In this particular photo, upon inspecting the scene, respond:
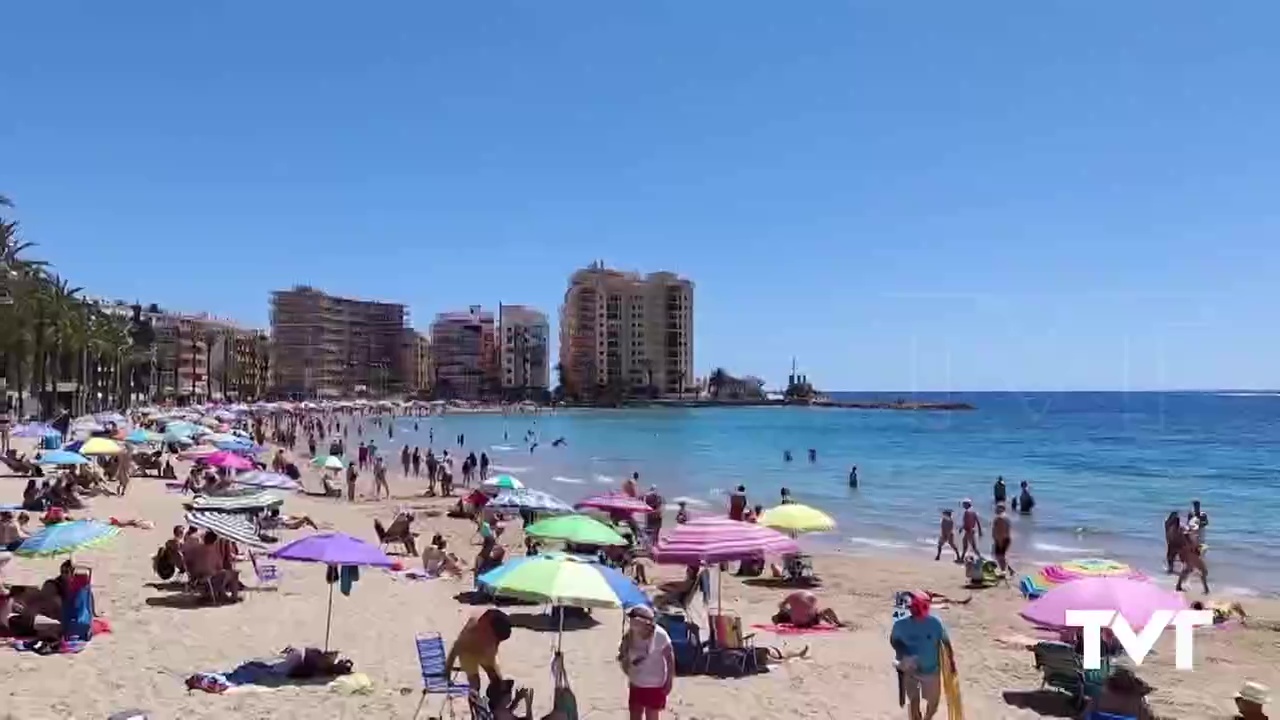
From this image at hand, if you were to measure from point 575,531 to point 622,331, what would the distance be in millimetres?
174831

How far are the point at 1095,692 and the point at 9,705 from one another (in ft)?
30.0

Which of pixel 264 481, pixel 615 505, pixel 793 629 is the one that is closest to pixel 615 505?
pixel 615 505

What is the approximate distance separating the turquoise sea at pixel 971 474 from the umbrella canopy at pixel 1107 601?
11776mm

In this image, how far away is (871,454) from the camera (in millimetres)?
65562

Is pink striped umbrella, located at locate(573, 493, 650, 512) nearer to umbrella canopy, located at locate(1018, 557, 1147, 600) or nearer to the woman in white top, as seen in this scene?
umbrella canopy, located at locate(1018, 557, 1147, 600)

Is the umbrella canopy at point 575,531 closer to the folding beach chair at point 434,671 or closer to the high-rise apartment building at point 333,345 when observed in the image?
the folding beach chair at point 434,671

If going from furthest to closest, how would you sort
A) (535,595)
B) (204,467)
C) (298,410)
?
(298,410) → (204,467) → (535,595)

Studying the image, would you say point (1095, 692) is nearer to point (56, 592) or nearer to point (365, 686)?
point (365, 686)

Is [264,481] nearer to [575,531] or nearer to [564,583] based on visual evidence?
[575,531]

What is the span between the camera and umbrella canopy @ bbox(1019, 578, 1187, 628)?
8.52 metres

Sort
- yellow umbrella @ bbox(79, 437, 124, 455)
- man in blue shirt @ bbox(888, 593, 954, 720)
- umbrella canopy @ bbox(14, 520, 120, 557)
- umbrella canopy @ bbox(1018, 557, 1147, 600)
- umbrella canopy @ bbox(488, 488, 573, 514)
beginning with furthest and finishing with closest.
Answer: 1. yellow umbrella @ bbox(79, 437, 124, 455)
2. umbrella canopy @ bbox(488, 488, 573, 514)
3. umbrella canopy @ bbox(1018, 557, 1147, 600)
4. umbrella canopy @ bbox(14, 520, 120, 557)
5. man in blue shirt @ bbox(888, 593, 954, 720)

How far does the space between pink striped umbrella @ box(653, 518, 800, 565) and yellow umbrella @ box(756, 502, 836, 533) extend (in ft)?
16.9

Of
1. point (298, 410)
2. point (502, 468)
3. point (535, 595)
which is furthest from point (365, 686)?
point (298, 410)

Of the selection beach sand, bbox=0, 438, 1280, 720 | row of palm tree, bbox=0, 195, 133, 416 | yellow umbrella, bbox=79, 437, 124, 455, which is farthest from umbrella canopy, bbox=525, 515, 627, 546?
row of palm tree, bbox=0, 195, 133, 416
